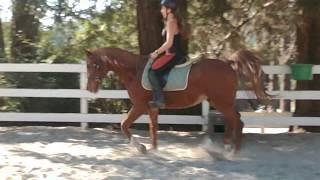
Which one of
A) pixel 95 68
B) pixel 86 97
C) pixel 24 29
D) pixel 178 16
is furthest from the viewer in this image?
pixel 24 29

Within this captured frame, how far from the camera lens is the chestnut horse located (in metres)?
9.04

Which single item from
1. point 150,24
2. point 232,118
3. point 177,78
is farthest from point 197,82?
point 150,24

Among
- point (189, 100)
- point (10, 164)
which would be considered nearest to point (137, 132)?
point (189, 100)

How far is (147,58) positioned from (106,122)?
2.70 m

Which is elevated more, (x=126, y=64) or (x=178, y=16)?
(x=178, y=16)

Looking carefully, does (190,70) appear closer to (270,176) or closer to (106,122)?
(270,176)

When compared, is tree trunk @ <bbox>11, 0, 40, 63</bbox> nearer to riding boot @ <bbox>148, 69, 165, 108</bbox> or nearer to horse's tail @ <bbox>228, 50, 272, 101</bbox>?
riding boot @ <bbox>148, 69, 165, 108</bbox>

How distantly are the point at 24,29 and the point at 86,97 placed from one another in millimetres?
6290

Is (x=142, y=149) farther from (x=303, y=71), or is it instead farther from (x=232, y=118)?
(x=303, y=71)

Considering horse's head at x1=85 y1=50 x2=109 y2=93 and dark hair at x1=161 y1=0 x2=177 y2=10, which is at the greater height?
dark hair at x1=161 y1=0 x2=177 y2=10

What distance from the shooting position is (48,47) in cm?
1462

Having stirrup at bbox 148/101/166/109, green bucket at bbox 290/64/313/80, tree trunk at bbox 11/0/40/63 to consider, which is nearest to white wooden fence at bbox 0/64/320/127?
green bucket at bbox 290/64/313/80

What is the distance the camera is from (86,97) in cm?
1162

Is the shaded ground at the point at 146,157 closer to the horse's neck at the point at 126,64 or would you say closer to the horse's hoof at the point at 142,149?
the horse's hoof at the point at 142,149
